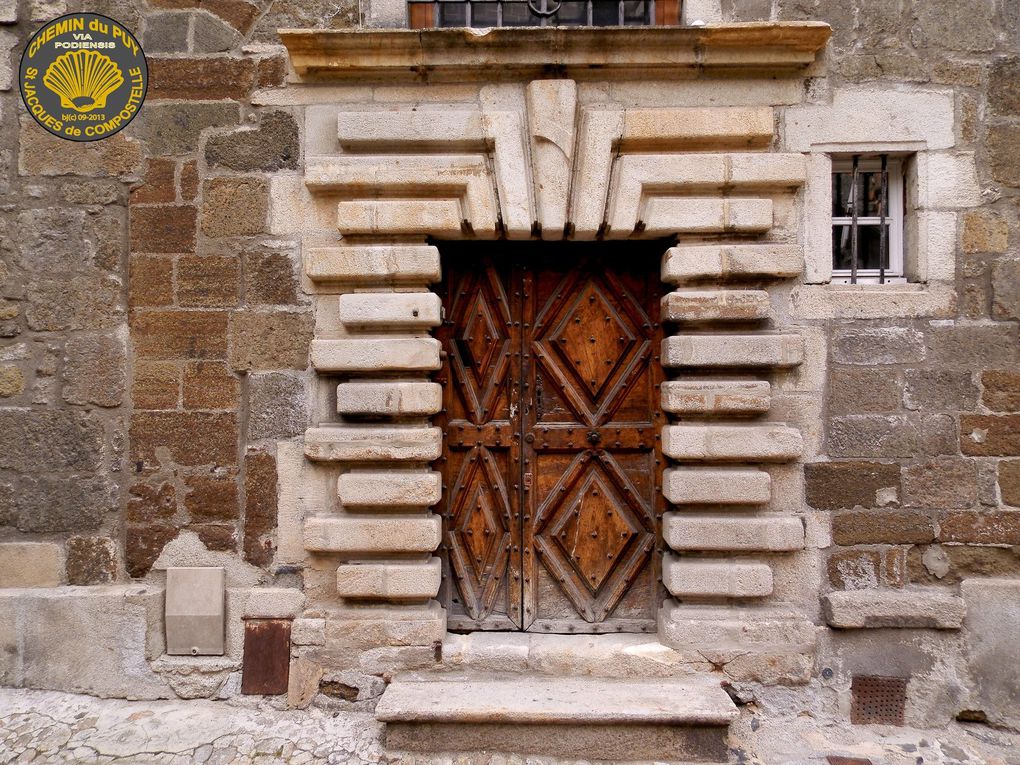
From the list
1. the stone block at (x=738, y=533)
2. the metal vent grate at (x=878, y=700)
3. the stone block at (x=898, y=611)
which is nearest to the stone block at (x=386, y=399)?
the stone block at (x=738, y=533)

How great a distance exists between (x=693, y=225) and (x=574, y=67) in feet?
3.17

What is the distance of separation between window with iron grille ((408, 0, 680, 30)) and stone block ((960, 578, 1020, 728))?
3.22m

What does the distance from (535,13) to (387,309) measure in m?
1.73

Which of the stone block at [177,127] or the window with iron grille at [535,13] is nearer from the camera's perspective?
the stone block at [177,127]

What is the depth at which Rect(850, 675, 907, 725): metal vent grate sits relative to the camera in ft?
9.62

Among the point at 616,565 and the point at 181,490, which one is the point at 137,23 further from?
the point at 616,565

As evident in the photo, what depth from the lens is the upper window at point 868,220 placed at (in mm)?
3146

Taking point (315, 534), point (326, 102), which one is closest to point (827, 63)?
point (326, 102)

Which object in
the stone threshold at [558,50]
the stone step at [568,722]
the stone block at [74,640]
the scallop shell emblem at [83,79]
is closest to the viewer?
the stone step at [568,722]

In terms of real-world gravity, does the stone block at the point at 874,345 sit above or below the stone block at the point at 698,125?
below

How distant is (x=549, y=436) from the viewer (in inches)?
128

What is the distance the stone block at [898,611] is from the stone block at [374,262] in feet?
8.39

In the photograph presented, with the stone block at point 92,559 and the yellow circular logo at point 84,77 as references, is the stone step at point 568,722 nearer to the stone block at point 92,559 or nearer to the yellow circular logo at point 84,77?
the stone block at point 92,559

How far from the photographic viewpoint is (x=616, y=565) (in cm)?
327
